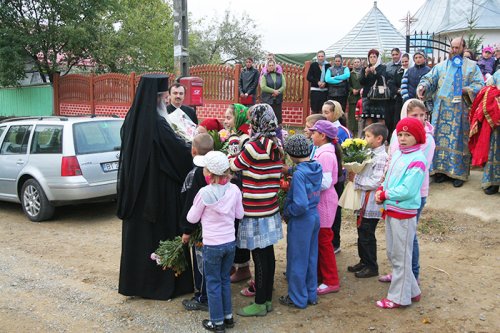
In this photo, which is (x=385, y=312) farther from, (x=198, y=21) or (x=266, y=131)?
(x=198, y=21)

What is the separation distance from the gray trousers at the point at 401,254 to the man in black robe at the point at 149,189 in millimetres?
1897

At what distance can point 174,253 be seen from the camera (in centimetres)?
446

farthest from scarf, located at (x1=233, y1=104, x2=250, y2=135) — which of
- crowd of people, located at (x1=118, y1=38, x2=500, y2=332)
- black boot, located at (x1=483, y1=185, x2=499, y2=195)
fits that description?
black boot, located at (x1=483, y1=185, x2=499, y2=195)

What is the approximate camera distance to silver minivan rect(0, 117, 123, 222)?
7.58m

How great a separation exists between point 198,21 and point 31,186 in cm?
2966

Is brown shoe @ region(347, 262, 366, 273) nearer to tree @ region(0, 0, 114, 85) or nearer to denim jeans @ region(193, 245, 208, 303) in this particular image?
denim jeans @ region(193, 245, 208, 303)

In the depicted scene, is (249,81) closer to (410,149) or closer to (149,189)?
(149,189)

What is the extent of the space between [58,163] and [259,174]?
14.8 ft

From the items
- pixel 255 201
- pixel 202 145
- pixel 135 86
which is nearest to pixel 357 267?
pixel 255 201

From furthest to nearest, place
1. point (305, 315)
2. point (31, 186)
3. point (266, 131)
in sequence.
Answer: point (31, 186) → point (305, 315) → point (266, 131)

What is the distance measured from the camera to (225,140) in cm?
496

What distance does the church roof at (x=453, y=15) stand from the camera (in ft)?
86.3

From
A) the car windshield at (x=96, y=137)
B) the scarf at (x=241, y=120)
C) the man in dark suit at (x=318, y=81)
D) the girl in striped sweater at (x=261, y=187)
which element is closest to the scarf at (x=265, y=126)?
the girl in striped sweater at (x=261, y=187)

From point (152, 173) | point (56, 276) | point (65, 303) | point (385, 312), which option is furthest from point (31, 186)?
point (385, 312)
